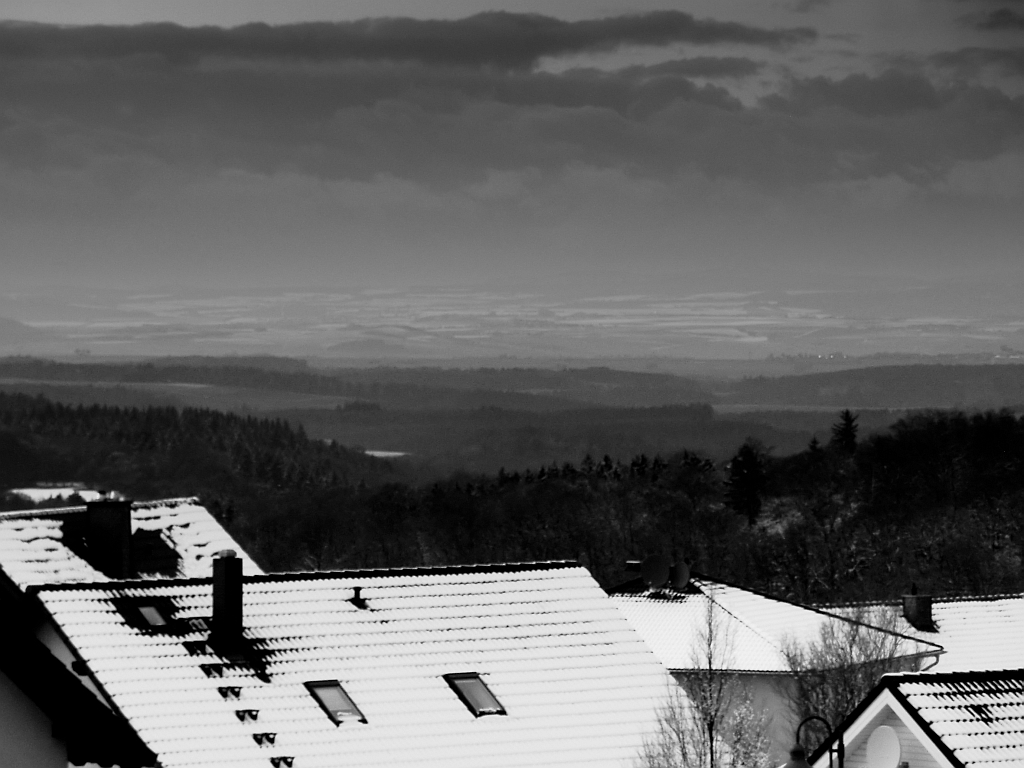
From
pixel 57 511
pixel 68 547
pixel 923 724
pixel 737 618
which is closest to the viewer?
pixel 923 724

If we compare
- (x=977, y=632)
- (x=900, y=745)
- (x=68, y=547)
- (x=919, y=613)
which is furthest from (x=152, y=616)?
(x=977, y=632)

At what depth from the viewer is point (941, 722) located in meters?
26.1

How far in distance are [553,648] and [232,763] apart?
718cm

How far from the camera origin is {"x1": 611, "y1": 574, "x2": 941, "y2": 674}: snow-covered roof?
5228cm

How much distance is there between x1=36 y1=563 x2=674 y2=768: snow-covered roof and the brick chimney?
19.7 ft

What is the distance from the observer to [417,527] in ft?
617

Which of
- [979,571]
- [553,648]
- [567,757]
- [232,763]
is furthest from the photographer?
[979,571]

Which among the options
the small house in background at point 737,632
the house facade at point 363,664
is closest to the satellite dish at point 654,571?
the small house in background at point 737,632

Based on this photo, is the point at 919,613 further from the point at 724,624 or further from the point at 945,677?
Result: the point at 945,677

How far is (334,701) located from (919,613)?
90.0ft

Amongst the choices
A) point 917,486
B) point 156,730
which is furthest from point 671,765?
point 917,486

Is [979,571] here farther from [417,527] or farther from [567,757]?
[567,757]

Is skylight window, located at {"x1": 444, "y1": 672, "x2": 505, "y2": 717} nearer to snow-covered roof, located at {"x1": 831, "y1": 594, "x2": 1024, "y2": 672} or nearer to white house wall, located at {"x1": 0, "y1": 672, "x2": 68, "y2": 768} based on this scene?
white house wall, located at {"x1": 0, "y1": 672, "x2": 68, "y2": 768}

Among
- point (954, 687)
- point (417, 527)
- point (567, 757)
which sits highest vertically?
point (954, 687)
